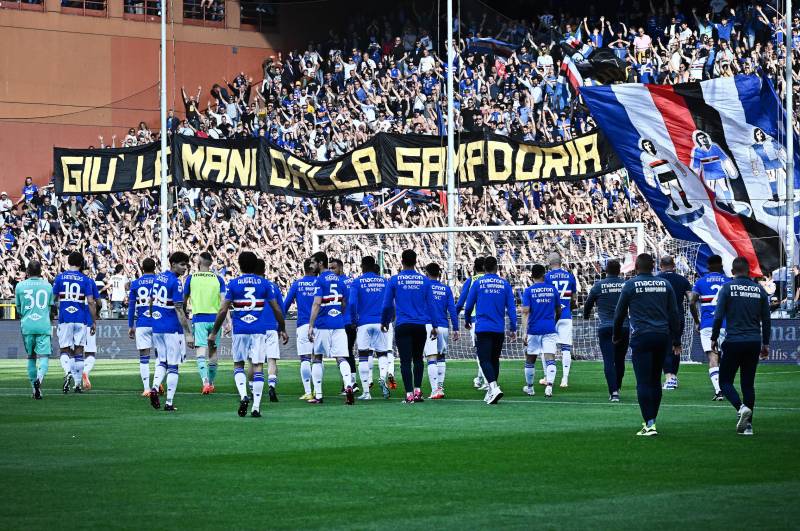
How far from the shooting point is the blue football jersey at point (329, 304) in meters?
20.3

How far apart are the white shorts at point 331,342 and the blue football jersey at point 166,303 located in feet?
6.55

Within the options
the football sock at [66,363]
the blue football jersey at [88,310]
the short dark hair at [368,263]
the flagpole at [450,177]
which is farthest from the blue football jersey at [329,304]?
the flagpole at [450,177]

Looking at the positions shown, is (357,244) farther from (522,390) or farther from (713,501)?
(713,501)

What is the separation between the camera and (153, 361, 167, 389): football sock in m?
18.9

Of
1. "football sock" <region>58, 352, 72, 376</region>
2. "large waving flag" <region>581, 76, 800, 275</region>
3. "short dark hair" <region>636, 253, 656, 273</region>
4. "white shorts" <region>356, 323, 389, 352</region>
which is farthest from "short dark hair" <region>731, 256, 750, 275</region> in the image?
"large waving flag" <region>581, 76, 800, 275</region>

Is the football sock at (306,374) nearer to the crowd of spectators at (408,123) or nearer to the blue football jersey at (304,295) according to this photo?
the blue football jersey at (304,295)

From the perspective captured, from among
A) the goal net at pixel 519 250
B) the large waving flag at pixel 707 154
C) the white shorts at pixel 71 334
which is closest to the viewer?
the white shorts at pixel 71 334

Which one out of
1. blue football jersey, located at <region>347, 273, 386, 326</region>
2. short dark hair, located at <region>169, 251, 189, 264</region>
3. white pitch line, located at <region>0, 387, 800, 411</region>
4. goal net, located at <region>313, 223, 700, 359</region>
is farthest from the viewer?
goal net, located at <region>313, 223, 700, 359</region>

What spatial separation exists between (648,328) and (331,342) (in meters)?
6.59

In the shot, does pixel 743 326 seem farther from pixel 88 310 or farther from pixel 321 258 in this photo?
pixel 88 310

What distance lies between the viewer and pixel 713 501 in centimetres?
1030

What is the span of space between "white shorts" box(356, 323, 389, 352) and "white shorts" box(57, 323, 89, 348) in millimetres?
4680

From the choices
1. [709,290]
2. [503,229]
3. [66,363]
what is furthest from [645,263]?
[503,229]

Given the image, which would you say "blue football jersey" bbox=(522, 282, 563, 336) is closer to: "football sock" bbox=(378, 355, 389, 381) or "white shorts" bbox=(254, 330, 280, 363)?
"football sock" bbox=(378, 355, 389, 381)
